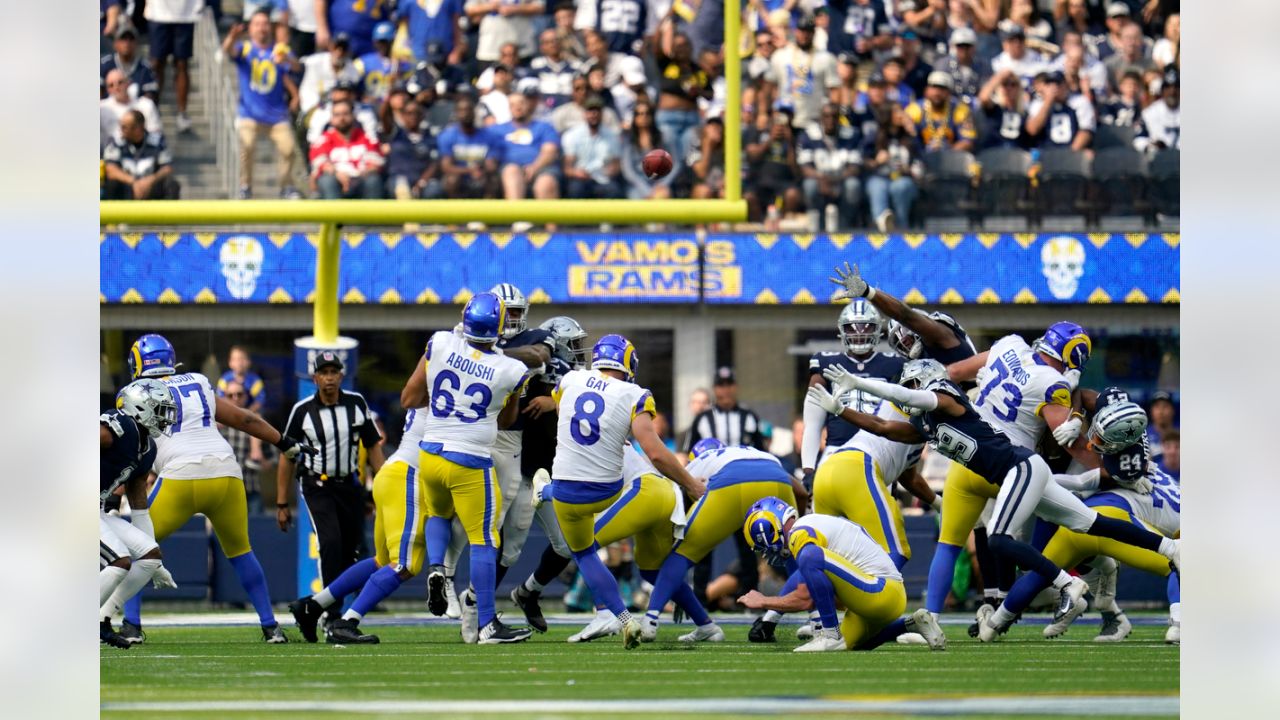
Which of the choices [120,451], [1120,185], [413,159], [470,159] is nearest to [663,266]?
[470,159]

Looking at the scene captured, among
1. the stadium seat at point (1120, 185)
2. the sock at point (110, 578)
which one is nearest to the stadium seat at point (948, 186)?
the stadium seat at point (1120, 185)

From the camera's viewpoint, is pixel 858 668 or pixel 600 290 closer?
pixel 858 668

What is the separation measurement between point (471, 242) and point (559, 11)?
6.73 feet

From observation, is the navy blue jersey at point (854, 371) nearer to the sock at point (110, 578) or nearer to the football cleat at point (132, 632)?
the sock at point (110, 578)

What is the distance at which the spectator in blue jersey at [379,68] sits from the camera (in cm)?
1337

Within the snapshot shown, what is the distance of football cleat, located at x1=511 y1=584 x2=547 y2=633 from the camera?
9.73m

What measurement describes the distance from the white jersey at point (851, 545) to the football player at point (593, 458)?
964 mm

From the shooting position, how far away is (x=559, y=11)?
1434cm

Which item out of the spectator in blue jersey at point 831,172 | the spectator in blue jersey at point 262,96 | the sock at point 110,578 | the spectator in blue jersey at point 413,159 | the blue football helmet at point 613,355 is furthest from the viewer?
the spectator in blue jersey at point 831,172

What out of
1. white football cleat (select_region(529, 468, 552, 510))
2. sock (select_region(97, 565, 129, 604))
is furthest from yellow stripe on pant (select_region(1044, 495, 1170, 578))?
sock (select_region(97, 565, 129, 604))

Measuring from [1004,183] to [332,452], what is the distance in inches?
249

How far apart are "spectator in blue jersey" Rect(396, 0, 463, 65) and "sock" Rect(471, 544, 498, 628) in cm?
610
